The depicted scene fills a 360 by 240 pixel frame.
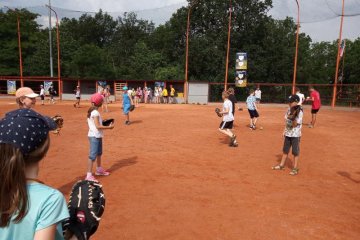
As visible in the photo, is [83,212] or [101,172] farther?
[101,172]

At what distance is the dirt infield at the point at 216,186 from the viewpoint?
4.52m

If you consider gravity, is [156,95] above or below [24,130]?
below

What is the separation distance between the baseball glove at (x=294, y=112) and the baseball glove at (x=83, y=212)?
20.0ft

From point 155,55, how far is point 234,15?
43.2ft

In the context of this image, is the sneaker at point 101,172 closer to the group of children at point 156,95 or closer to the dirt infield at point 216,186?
the dirt infield at point 216,186

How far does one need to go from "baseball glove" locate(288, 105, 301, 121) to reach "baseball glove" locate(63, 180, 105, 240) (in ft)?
20.0

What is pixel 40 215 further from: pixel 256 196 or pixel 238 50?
pixel 238 50

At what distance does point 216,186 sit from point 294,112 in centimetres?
247

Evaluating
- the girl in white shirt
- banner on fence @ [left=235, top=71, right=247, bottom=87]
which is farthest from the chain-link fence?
the girl in white shirt

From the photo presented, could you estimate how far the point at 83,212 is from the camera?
1.65 meters

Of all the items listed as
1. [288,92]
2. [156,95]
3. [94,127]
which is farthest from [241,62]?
[94,127]

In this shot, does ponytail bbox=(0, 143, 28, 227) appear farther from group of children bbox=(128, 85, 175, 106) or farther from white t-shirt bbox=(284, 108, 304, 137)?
group of children bbox=(128, 85, 175, 106)

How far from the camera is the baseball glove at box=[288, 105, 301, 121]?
23.1 feet

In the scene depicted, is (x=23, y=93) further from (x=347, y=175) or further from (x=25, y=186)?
(x=347, y=175)
